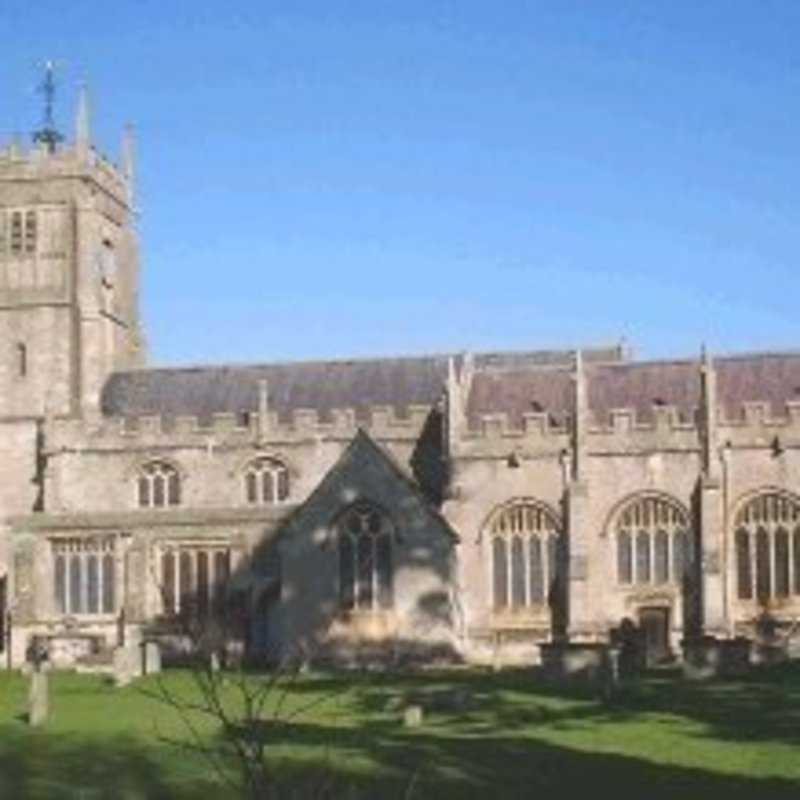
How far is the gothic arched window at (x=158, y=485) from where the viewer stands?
4584 cm

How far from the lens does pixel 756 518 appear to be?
40281 millimetres

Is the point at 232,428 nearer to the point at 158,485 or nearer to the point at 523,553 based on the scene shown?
the point at 158,485

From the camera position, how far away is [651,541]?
4081 cm

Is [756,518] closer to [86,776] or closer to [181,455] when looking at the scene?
[181,455]

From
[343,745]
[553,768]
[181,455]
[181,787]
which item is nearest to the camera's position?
[181,787]

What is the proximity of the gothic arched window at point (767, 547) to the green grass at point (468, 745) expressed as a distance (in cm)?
1023

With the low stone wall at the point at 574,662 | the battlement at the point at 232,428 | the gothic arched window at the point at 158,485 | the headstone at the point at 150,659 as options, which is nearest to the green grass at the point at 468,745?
the low stone wall at the point at 574,662

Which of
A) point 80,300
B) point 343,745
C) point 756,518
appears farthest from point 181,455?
point 343,745

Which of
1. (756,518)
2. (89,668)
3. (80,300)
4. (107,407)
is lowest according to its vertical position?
(89,668)

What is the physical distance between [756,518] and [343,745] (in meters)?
22.2

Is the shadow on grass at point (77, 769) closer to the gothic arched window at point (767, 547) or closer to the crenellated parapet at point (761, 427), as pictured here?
the gothic arched window at point (767, 547)

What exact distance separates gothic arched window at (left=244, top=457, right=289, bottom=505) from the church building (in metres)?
0.05

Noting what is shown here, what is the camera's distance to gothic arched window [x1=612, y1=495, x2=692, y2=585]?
133 feet

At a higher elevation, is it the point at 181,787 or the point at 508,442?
the point at 508,442
